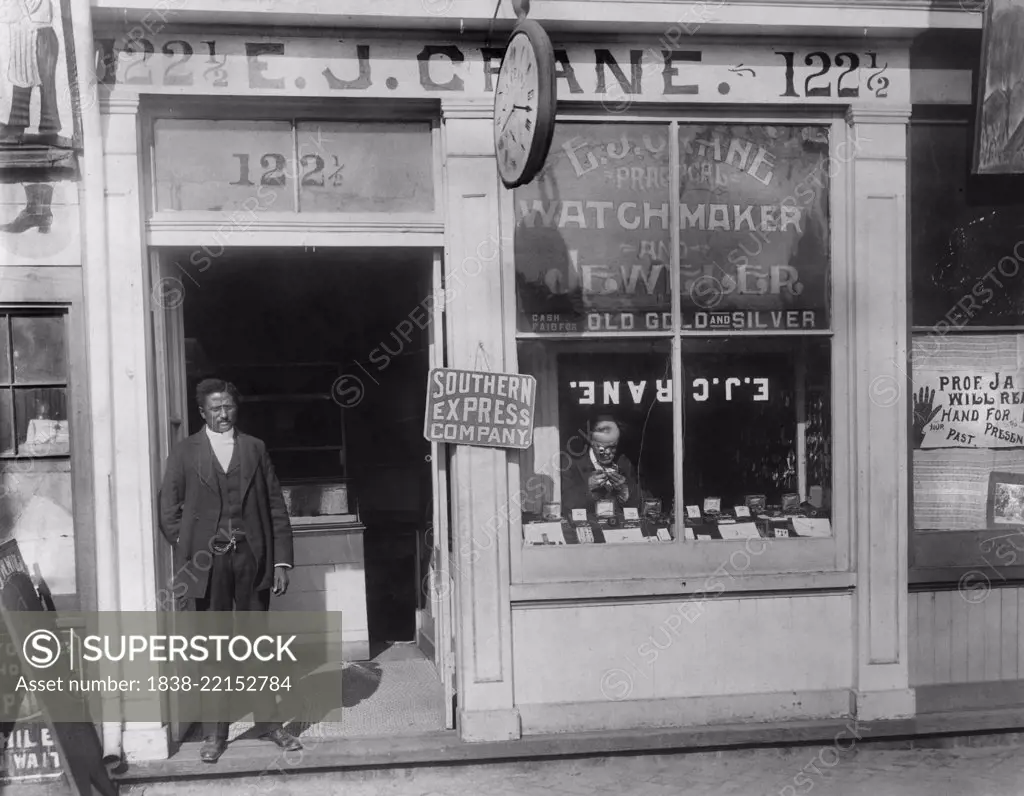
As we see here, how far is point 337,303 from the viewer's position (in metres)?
7.93

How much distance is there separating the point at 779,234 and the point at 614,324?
3.71 feet

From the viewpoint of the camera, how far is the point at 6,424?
5.18 meters

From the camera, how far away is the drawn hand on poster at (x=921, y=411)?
5.95 metres

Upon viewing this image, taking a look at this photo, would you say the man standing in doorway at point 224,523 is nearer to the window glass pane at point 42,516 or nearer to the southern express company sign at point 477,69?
the window glass pane at point 42,516

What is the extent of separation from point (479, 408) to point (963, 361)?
2996 mm

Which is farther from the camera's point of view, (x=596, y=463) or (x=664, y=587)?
(x=596, y=463)

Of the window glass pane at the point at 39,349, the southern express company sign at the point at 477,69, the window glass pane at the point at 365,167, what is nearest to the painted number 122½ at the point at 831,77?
the southern express company sign at the point at 477,69

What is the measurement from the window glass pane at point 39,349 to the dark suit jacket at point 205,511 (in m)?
0.75

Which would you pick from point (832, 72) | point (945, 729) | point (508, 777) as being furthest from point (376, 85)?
point (945, 729)

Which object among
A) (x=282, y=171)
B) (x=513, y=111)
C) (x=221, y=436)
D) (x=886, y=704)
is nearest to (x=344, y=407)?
(x=221, y=436)

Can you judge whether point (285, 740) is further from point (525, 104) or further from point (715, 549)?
point (525, 104)

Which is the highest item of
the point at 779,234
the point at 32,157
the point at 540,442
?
the point at 32,157

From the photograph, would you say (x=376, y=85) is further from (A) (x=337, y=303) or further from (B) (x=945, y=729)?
(B) (x=945, y=729)

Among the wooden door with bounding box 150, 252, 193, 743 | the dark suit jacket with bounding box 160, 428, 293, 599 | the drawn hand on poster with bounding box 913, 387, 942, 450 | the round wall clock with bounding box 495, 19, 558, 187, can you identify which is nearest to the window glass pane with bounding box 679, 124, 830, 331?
the drawn hand on poster with bounding box 913, 387, 942, 450
